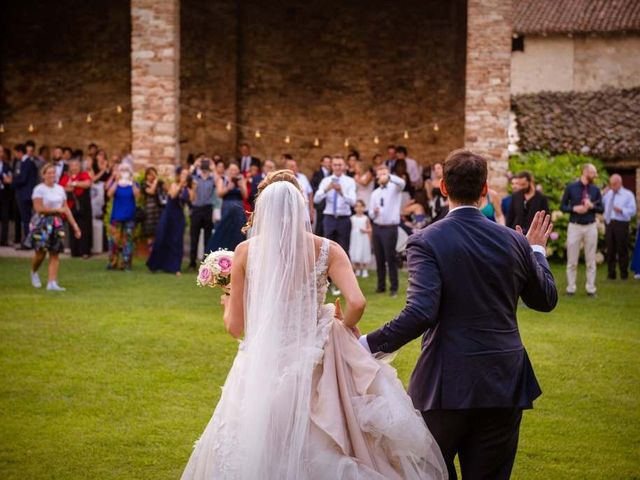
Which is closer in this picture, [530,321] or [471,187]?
[471,187]

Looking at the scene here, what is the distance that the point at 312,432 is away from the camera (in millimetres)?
4188

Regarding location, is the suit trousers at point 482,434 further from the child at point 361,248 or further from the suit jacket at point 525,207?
the child at point 361,248

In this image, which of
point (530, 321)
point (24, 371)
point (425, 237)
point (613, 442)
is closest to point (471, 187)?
point (425, 237)

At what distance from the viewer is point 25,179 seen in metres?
18.9

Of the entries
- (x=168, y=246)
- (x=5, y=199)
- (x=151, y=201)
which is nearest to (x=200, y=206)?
(x=168, y=246)

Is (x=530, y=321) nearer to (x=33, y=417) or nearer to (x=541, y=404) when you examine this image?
(x=541, y=404)

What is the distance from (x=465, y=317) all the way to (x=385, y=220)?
379 inches

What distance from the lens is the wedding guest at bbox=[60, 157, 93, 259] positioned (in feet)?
59.4

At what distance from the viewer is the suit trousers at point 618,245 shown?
16.0 m

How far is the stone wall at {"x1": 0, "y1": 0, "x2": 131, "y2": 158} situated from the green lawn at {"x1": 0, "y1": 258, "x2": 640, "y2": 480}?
13451mm

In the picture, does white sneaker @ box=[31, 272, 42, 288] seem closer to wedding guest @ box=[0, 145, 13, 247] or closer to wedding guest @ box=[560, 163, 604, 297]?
wedding guest @ box=[0, 145, 13, 247]

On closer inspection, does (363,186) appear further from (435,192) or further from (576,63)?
(576,63)

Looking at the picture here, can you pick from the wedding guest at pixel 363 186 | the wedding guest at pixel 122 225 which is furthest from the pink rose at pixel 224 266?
the wedding guest at pixel 363 186

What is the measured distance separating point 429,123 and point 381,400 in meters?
21.3
